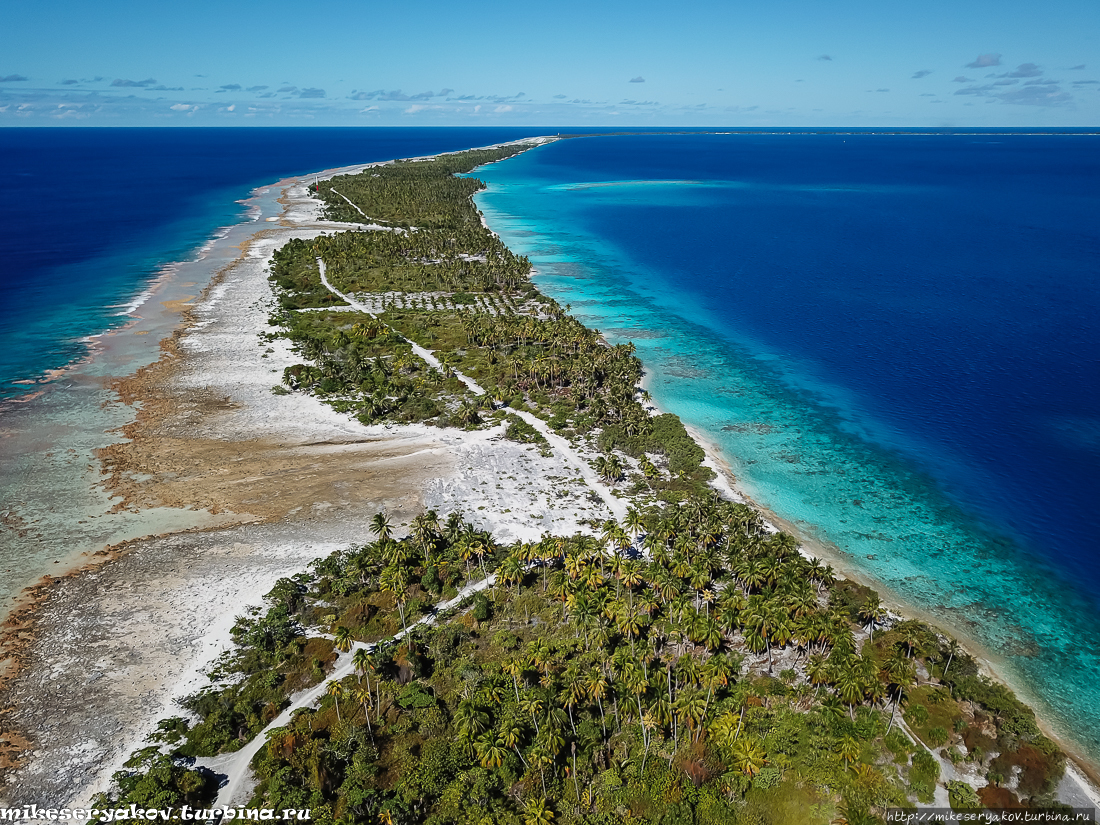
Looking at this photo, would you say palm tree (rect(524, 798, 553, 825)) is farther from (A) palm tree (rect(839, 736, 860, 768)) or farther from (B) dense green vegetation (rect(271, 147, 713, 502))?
(B) dense green vegetation (rect(271, 147, 713, 502))

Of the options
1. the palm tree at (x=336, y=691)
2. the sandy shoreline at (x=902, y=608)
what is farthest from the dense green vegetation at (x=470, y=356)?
the palm tree at (x=336, y=691)

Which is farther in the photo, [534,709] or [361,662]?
[361,662]

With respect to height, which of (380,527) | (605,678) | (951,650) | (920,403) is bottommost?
(951,650)

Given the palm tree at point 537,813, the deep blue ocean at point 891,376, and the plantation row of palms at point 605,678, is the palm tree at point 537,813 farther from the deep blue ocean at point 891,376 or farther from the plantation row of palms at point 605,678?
the deep blue ocean at point 891,376

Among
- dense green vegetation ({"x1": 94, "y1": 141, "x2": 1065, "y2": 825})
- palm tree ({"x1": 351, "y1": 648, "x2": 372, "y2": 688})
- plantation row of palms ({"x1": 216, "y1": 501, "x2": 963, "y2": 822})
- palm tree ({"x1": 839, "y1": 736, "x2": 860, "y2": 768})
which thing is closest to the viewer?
dense green vegetation ({"x1": 94, "y1": 141, "x2": 1065, "y2": 825})

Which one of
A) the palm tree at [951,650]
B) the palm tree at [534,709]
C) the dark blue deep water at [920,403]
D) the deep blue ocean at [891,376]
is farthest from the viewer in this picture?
the deep blue ocean at [891,376]

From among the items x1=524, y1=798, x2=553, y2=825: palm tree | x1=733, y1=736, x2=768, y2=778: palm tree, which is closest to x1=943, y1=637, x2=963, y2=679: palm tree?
x1=733, y1=736, x2=768, y2=778: palm tree

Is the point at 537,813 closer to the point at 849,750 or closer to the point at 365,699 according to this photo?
the point at 365,699

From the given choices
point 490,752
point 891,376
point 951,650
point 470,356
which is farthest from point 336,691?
point 891,376

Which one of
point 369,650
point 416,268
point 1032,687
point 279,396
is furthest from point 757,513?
point 416,268

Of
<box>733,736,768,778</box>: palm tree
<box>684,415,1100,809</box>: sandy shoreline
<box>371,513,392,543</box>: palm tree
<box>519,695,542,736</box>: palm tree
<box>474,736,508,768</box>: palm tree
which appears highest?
<box>371,513,392,543</box>: palm tree

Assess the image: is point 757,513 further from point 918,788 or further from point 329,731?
point 329,731
